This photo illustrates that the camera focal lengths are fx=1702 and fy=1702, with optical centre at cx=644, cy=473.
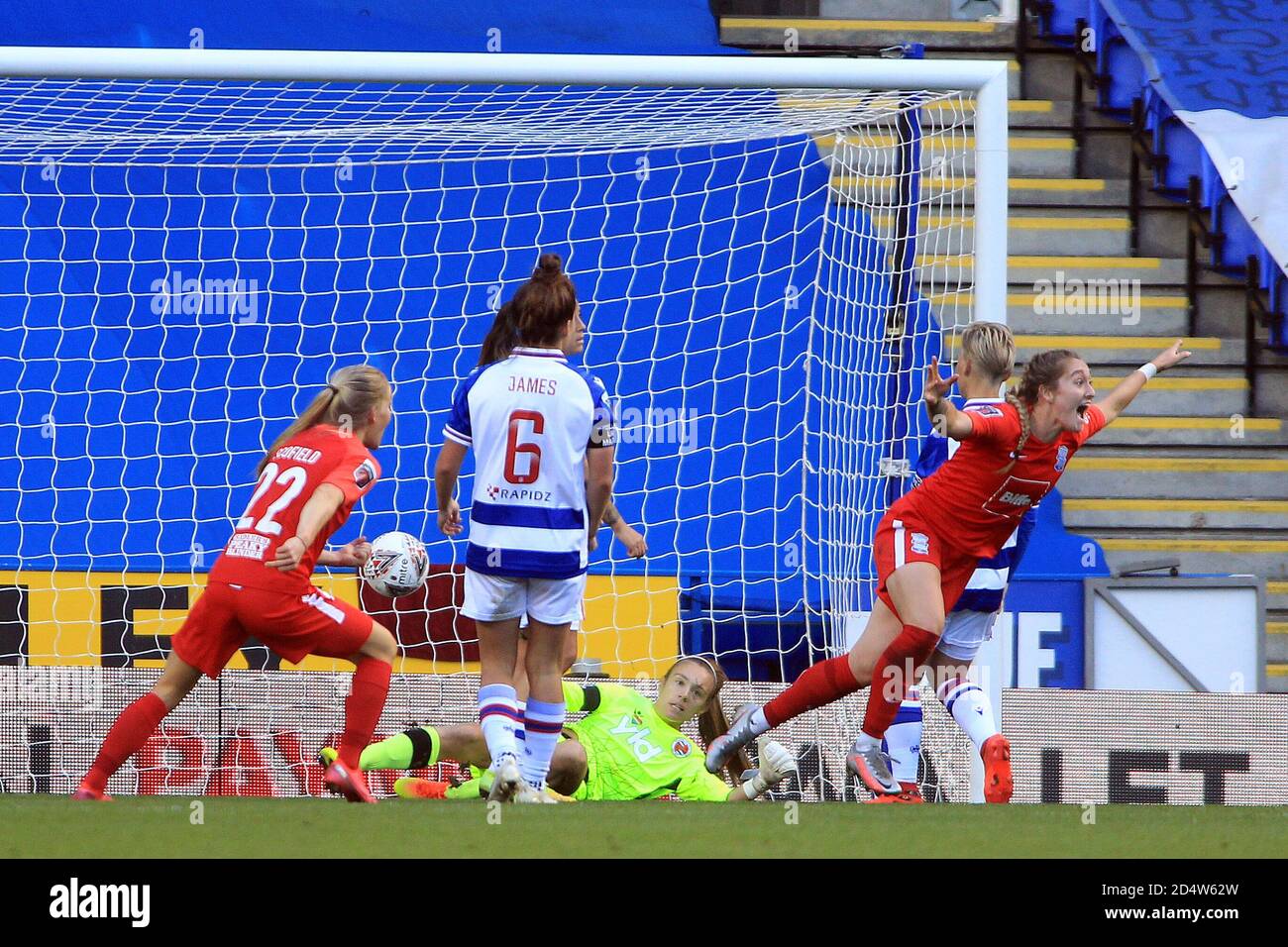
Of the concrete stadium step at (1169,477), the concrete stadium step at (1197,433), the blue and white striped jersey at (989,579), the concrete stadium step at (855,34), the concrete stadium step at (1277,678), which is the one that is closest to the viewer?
the blue and white striped jersey at (989,579)

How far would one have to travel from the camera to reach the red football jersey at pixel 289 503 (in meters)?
4.81

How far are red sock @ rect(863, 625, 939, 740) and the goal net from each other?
129 cm

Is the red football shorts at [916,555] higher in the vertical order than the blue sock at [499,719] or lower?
higher

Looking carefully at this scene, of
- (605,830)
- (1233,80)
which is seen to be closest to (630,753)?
(605,830)

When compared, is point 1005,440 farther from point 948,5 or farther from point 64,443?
point 948,5

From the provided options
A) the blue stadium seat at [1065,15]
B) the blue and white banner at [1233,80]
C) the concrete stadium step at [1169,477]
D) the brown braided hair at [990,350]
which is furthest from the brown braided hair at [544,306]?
the blue stadium seat at [1065,15]

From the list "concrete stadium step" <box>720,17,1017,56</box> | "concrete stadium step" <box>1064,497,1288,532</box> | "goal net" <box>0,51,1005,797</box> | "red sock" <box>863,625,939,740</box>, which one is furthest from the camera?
"concrete stadium step" <box>720,17,1017,56</box>

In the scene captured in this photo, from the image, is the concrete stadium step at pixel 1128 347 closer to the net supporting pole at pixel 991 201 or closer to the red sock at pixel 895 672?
the net supporting pole at pixel 991 201

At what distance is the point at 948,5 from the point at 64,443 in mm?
6392

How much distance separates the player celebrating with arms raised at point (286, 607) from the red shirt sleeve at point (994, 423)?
1718 mm

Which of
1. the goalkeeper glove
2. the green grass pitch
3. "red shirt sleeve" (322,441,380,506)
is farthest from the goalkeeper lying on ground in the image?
the green grass pitch

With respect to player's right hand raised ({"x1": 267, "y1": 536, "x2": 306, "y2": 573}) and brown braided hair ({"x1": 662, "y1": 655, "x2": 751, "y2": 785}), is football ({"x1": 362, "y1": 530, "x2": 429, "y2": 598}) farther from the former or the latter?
brown braided hair ({"x1": 662, "y1": 655, "x2": 751, "y2": 785})

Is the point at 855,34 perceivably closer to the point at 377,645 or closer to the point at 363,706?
the point at 377,645

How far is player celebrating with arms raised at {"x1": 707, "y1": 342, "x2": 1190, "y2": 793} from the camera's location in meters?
4.94
